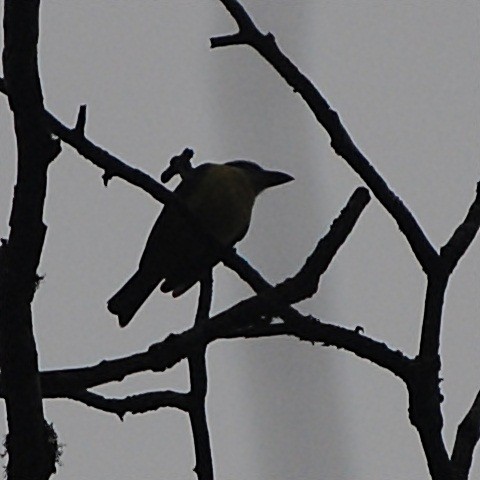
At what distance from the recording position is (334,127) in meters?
2.13

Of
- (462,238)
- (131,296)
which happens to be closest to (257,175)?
(131,296)

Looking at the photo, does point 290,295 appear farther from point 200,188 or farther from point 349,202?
point 200,188

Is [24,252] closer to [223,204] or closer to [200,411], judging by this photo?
[200,411]

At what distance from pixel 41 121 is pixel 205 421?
0.71 metres

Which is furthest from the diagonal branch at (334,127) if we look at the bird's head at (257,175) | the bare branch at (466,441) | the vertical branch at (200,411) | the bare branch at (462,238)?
the bird's head at (257,175)

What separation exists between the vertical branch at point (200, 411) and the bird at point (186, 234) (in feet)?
5.82

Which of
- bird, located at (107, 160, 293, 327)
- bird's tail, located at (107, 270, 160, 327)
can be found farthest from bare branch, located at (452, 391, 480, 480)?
bird's tail, located at (107, 270, 160, 327)

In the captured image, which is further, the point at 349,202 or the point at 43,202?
the point at 349,202

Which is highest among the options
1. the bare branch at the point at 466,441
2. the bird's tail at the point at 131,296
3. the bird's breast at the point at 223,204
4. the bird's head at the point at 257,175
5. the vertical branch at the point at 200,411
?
the bird's head at the point at 257,175

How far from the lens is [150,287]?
173 inches

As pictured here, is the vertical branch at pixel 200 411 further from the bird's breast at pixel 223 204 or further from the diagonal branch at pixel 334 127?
the bird's breast at pixel 223 204

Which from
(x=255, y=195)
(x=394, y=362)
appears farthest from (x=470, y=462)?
(x=255, y=195)

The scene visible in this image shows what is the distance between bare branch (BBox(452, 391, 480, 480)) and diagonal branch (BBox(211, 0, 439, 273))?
268 millimetres

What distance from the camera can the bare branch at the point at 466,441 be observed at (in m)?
Answer: 1.98
